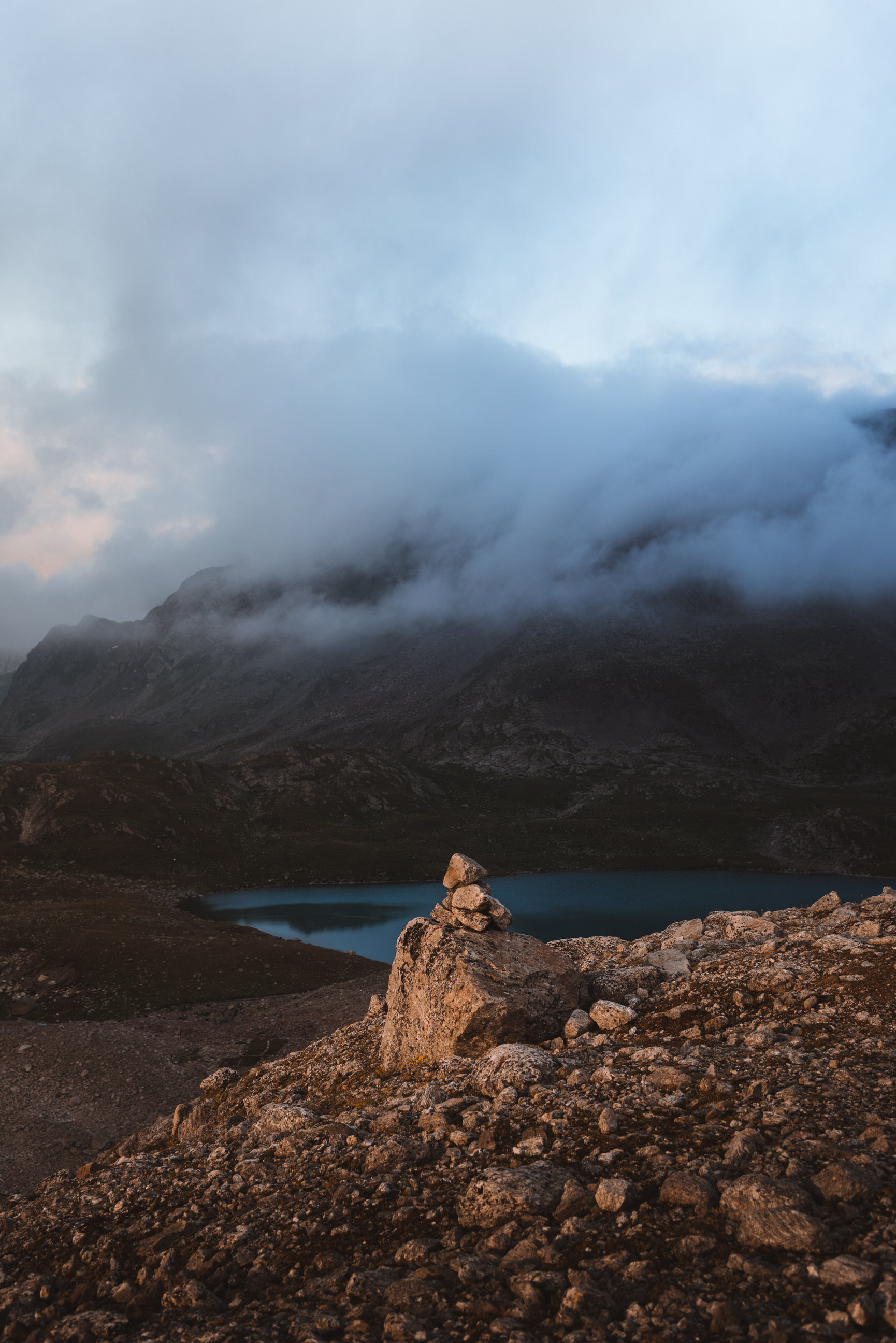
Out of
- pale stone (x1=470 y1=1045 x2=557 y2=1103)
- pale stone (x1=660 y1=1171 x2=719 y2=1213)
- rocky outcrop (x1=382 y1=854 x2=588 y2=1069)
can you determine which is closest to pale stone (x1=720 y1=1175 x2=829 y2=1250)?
pale stone (x1=660 y1=1171 x2=719 y2=1213)

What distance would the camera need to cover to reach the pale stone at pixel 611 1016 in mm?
14023

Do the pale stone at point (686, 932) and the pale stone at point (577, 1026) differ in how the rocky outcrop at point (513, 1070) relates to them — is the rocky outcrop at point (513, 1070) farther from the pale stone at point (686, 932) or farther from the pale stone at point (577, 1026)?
the pale stone at point (686, 932)

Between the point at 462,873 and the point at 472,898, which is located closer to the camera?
the point at 472,898

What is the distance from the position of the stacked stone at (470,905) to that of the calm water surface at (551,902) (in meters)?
77.1

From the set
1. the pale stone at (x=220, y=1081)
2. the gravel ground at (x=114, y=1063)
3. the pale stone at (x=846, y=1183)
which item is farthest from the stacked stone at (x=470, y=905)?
the gravel ground at (x=114, y=1063)

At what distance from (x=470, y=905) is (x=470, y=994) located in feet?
11.5

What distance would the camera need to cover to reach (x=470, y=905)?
17.9 metres

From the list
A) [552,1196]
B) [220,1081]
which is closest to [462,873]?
[220,1081]

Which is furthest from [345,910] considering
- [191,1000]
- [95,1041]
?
[95,1041]

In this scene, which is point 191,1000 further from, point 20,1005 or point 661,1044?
point 661,1044

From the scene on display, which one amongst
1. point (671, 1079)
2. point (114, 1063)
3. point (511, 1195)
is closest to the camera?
point (511, 1195)

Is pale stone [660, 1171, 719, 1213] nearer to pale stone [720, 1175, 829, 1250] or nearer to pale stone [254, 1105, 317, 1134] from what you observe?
pale stone [720, 1175, 829, 1250]

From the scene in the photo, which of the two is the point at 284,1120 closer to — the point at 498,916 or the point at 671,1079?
the point at 498,916

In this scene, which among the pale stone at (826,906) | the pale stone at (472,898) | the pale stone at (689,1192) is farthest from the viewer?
the pale stone at (826,906)
